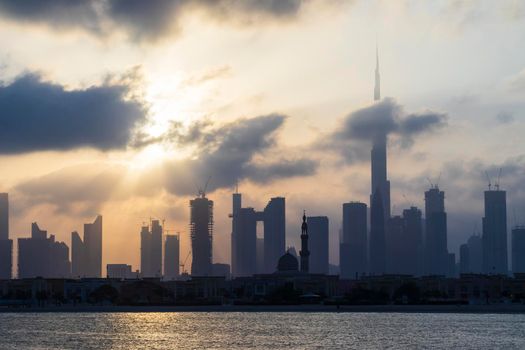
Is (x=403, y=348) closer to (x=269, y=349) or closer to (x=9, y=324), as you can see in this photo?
(x=269, y=349)

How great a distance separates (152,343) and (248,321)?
178 ft

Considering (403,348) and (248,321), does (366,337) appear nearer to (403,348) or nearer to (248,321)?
(403,348)

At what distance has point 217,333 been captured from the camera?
146375 millimetres

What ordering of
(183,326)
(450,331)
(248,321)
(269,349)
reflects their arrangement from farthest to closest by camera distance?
(248,321)
(183,326)
(450,331)
(269,349)

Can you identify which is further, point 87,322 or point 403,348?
point 87,322

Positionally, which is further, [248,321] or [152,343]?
[248,321]

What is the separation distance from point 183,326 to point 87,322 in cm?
2750

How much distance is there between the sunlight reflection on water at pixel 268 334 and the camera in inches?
4892

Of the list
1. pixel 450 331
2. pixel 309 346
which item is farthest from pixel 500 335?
pixel 309 346

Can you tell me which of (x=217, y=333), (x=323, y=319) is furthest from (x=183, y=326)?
(x=323, y=319)

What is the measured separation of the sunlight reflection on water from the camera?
4892 inches

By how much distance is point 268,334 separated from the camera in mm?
141125

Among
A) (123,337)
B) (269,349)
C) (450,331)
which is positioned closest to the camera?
(269,349)

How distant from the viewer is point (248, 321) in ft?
594
